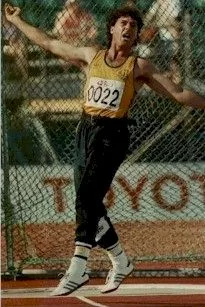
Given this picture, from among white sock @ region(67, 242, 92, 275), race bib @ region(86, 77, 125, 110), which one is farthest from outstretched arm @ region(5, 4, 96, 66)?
white sock @ region(67, 242, 92, 275)

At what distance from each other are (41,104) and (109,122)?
3.21 metres

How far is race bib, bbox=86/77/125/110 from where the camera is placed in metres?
7.39

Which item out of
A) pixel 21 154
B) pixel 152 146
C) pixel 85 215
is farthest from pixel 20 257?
pixel 85 215

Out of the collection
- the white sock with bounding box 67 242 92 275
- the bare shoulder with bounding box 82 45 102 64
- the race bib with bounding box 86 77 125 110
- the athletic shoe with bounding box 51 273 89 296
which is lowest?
the athletic shoe with bounding box 51 273 89 296

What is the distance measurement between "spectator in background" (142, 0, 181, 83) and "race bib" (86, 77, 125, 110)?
8.89ft

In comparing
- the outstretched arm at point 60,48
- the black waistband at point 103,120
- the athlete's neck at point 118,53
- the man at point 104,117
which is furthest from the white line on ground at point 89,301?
the athlete's neck at point 118,53

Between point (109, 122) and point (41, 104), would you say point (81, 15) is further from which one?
point (109, 122)

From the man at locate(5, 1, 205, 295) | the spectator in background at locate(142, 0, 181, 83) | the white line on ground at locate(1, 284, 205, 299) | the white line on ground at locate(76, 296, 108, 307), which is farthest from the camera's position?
the spectator in background at locate(142, 0, 181, 83)

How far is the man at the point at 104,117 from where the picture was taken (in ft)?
24.3

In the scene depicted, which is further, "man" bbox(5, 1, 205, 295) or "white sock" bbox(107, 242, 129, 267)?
"white sock" bbox(107, 242, 129, 267)

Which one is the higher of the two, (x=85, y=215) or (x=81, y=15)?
(x=81, y=15)

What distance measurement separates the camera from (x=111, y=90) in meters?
7.38

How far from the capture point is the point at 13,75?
10188mm

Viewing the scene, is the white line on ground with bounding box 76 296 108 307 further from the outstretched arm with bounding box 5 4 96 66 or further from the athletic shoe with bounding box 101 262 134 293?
the outstretched arm with bounding box 5 4 96 66
